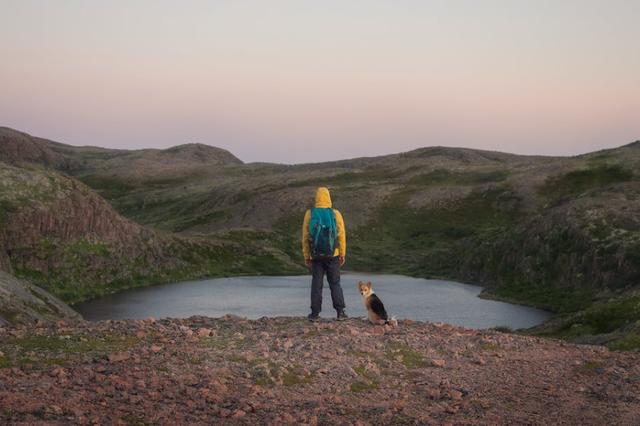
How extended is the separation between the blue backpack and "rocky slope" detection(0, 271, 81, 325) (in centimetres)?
1342

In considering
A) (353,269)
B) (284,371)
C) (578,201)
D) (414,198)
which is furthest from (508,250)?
(284,371)

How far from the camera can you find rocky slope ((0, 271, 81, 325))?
113 ft

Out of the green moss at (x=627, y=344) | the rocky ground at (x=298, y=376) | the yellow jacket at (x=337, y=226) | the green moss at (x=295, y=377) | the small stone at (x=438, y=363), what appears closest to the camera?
the rocky ground at (x=298, y=376)

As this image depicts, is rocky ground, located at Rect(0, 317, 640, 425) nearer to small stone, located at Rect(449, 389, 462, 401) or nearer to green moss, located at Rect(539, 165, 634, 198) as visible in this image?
small stone, located at Rect(449, 389, 462, 401)

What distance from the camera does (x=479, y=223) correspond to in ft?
394

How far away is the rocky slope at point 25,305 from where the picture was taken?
1355 inches

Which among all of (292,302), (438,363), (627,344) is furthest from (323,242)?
(292,302)

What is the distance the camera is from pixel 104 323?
21.8 metres

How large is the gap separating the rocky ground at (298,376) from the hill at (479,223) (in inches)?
487

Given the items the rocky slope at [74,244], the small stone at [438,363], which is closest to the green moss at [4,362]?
the small stone at [438,363]

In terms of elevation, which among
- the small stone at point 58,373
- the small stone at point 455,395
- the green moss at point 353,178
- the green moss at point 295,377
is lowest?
the small stone at point 455,395

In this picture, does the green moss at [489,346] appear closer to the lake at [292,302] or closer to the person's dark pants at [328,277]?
the person's dark pants at [328,277]

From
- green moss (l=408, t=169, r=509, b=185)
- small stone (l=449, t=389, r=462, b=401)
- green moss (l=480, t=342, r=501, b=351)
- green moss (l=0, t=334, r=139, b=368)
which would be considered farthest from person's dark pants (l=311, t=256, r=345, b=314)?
green moss (l=408, t=169, r=509, b=185)

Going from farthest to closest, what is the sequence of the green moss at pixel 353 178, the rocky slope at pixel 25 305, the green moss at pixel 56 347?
the green moss at pixel 353 178
the rocky slope at pixel 25 305
the green moss at pixel 56 347
